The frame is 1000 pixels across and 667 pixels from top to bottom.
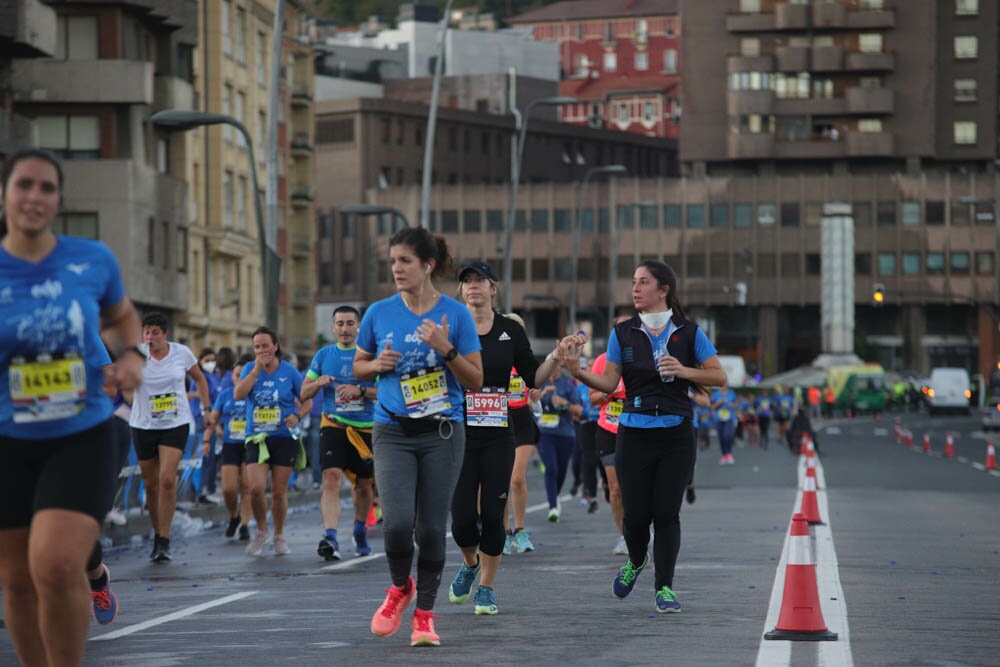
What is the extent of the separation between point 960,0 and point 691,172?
18.0 metres

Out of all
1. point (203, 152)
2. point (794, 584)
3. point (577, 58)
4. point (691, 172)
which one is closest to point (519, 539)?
point (794, 584)

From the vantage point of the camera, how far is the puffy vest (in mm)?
11961

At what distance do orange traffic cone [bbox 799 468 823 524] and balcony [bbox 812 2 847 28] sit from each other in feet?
333

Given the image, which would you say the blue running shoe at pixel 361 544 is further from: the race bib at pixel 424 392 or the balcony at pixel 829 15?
the balcony at pixel 829 15

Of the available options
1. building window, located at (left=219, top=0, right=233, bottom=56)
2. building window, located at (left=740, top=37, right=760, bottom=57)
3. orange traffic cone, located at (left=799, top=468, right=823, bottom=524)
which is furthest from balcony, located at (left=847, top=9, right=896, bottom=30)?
orange traffic cone, located at (left=799, top=468, right=823, bottom=524)

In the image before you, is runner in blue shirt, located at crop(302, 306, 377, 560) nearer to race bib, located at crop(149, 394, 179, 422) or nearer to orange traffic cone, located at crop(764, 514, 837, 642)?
race bib, located at crop(149, 394, 179, 422)

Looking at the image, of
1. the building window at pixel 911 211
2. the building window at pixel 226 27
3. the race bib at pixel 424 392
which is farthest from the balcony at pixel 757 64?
the race bib at pixel 424 392

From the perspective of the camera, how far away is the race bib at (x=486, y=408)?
1173 centimetres

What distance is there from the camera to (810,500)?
1902 cm

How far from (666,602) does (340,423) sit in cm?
615

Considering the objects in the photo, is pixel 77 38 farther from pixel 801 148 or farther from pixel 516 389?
pixel 801 148

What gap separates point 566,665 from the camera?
366 inches

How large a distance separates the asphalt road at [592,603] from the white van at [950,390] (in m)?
81.7

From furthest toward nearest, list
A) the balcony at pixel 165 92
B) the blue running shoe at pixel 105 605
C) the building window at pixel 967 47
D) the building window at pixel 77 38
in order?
the building window at pixel 967 47 < the balcony at pixel 165 92 < the building window at pixel 77 38 < the blue running shoe at pixel 105 605
